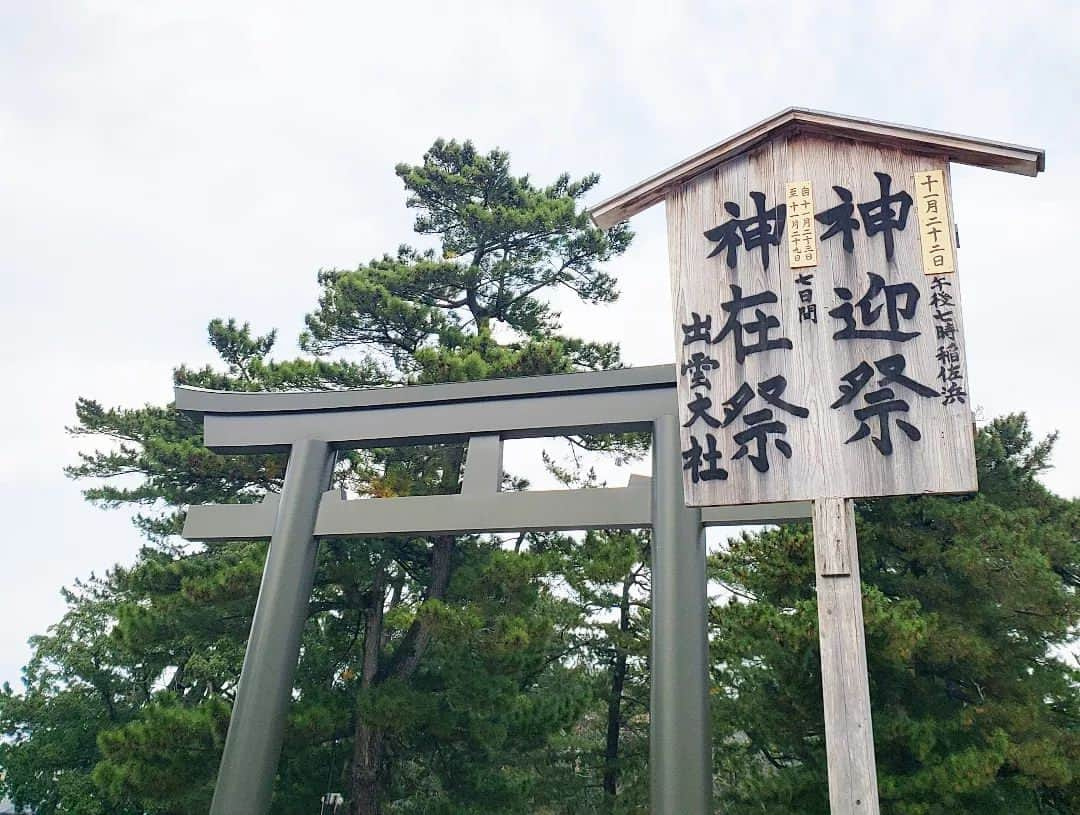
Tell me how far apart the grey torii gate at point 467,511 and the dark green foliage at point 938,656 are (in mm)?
2125

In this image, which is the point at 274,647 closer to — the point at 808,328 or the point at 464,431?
the point at 464,431

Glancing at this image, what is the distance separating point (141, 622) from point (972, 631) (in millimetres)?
8671

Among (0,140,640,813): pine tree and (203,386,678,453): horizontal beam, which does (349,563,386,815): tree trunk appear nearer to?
(0,140,640,813): pine tree

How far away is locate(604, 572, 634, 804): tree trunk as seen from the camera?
12172 millimetres

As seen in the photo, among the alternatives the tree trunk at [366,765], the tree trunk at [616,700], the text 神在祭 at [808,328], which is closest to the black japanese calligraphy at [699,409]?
the text 神在祭 at [808,328]

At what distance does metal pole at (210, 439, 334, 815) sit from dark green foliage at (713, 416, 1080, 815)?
401 centimetres

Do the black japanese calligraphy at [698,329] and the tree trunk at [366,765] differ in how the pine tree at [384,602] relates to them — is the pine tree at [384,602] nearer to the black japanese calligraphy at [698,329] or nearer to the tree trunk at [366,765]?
the tree trunk at [366,765]

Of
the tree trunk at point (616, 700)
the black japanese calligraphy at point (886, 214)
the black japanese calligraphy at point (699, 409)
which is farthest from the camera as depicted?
the tree trunk at point (616, 700)

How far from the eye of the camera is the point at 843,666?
11.6 feet

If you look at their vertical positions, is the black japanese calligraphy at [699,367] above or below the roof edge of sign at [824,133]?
below

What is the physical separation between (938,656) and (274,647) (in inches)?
238

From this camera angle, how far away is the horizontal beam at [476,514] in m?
5.46

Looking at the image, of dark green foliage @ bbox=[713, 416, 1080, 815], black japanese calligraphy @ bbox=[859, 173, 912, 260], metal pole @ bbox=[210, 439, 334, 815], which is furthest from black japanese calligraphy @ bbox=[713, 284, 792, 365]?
metal pole @ bbox=[210, 439, 334, 815]

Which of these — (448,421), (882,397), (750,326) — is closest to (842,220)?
(750,326)
